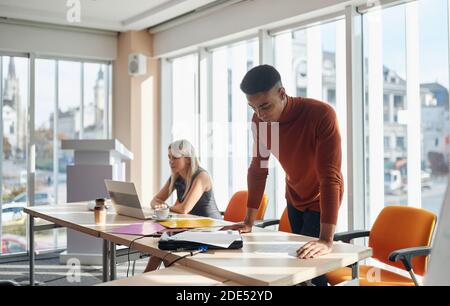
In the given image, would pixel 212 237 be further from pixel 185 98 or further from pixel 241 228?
pixel 185 98

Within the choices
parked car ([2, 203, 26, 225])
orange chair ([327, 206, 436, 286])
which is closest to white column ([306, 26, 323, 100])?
orange chair ([327, 206, 436, 286])

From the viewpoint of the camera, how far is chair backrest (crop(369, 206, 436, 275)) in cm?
233

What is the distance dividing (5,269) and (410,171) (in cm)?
404

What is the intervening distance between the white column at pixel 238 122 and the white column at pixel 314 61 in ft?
3.00

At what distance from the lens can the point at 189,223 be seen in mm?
2473

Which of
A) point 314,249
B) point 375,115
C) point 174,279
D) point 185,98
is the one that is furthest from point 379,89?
point 185,98

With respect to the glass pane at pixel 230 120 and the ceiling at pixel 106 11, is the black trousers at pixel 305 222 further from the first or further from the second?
the ceiling at pixel 106 11

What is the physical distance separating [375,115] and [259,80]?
1.96m

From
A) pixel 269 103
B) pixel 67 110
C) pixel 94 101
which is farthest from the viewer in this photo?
pixel 94 101

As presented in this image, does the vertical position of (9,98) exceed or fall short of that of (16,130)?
it exceeds it

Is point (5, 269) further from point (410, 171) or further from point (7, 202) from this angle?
point (410, 171)

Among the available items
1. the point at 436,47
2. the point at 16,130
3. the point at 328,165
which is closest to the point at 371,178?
the point at 436,47

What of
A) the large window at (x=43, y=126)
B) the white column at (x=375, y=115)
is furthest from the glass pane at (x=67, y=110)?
the white column at (x=375, y=115)

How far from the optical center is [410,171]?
331cm
